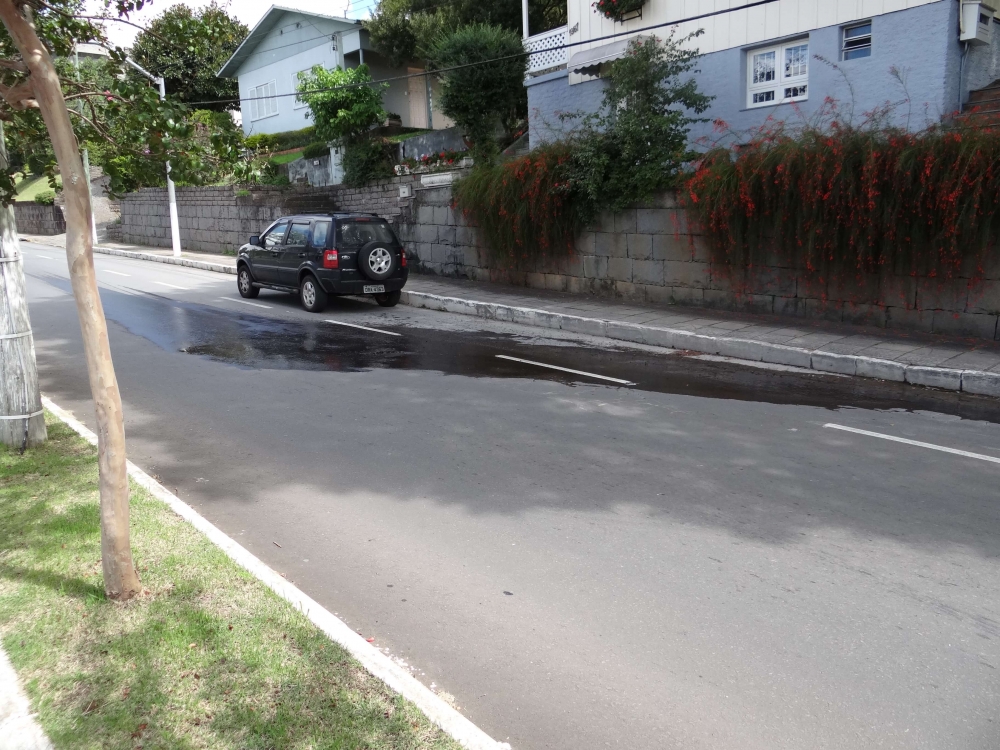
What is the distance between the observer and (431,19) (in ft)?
93.4

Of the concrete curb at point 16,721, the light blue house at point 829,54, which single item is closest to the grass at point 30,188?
the light blue house at point 829,54

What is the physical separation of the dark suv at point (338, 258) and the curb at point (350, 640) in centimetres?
974

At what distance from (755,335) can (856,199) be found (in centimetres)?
222

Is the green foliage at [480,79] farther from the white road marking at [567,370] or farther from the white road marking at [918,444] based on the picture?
the white road marking at [918,444]

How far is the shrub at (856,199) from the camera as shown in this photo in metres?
10.0

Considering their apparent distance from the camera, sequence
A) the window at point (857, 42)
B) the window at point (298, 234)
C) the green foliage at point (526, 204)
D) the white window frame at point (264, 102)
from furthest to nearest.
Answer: the white window frame at point (264, 102)
the window at point (298, 234)
the green foliage at point (526, 204)
the window at point (857, 42)

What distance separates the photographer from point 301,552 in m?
4.98

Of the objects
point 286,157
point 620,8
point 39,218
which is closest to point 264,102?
point 286,157

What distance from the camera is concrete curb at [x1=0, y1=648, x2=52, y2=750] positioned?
10.1 feet

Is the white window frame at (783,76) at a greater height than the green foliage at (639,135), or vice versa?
the white window frame at (783,76)

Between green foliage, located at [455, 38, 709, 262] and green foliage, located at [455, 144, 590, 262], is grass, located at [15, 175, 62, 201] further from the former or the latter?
green foliage, located at [455, 38, 709, 262]

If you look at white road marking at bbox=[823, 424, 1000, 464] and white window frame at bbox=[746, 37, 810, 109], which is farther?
white window frame at bbox=[746, 37, 810, 109]

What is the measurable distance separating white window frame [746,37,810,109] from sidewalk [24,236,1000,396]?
17.9 ft

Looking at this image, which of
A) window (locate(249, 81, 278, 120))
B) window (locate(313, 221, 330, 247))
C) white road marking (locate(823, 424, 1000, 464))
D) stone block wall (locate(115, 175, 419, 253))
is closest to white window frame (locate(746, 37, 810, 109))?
stone block wall (locate(115, 175, 419, 253))
